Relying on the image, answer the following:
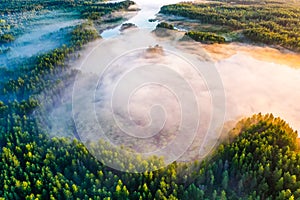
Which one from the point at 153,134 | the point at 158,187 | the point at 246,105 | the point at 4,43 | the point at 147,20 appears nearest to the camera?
the point at 158,187

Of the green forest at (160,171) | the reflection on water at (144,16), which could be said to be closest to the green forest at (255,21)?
the reflection on water at (144,16)

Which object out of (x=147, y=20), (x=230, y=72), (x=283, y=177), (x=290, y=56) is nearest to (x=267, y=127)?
→ (x=283, y=177)

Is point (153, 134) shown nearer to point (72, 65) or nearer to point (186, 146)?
point (186, 146)

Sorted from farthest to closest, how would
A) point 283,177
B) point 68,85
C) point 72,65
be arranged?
point 72,65, point 68,85, point 283,177

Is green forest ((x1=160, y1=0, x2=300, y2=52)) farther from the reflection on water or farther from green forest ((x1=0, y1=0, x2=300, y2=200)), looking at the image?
green forest ((x1=0, y1=0, x2=300, y2=200))

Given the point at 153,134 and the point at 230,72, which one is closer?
the point at 153,134

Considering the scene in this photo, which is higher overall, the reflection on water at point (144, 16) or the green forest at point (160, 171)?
the reflection on water at point (144, 16)

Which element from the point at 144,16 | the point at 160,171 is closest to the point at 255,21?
the point at 144,16

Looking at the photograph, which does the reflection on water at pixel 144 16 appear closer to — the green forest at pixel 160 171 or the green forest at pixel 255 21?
the green forest at pixel 255 21

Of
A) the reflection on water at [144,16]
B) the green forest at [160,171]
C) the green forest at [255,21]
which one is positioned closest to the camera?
the green forest at [160,171]
